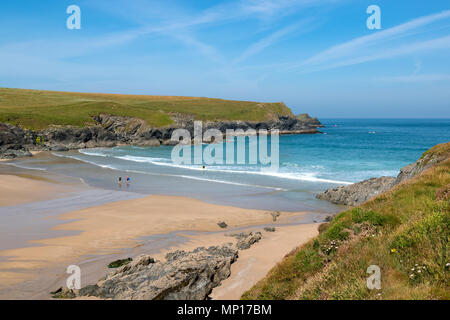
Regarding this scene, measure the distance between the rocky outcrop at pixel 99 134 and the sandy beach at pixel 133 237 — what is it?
44.4m

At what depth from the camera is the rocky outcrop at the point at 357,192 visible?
25125 millimetres

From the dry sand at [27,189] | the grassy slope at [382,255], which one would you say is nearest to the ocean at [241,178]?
the dry sand at [27,189]

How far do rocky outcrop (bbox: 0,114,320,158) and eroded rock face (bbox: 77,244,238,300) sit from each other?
57.5 meters

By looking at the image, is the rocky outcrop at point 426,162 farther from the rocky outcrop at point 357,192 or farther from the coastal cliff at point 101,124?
the coastal cliff at point 101,124

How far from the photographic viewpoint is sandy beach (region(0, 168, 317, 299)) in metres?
12.7

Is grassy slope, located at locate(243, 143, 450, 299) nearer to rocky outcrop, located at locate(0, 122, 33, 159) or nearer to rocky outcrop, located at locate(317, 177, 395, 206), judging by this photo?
rocky outcrop, located at locate(317, 177, 395, 206)

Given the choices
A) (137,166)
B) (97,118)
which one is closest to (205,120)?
(97,118)

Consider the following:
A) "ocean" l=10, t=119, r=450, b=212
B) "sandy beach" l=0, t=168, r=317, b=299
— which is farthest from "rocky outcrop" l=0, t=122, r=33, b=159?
"sandy beach" l=0, t=168, r=317, b=299

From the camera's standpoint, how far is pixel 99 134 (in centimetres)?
8819

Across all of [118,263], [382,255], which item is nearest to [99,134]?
[118,263]

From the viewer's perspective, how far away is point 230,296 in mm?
10906

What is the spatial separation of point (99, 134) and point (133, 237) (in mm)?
76897

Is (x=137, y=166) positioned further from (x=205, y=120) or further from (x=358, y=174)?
(x=205, y=120)
